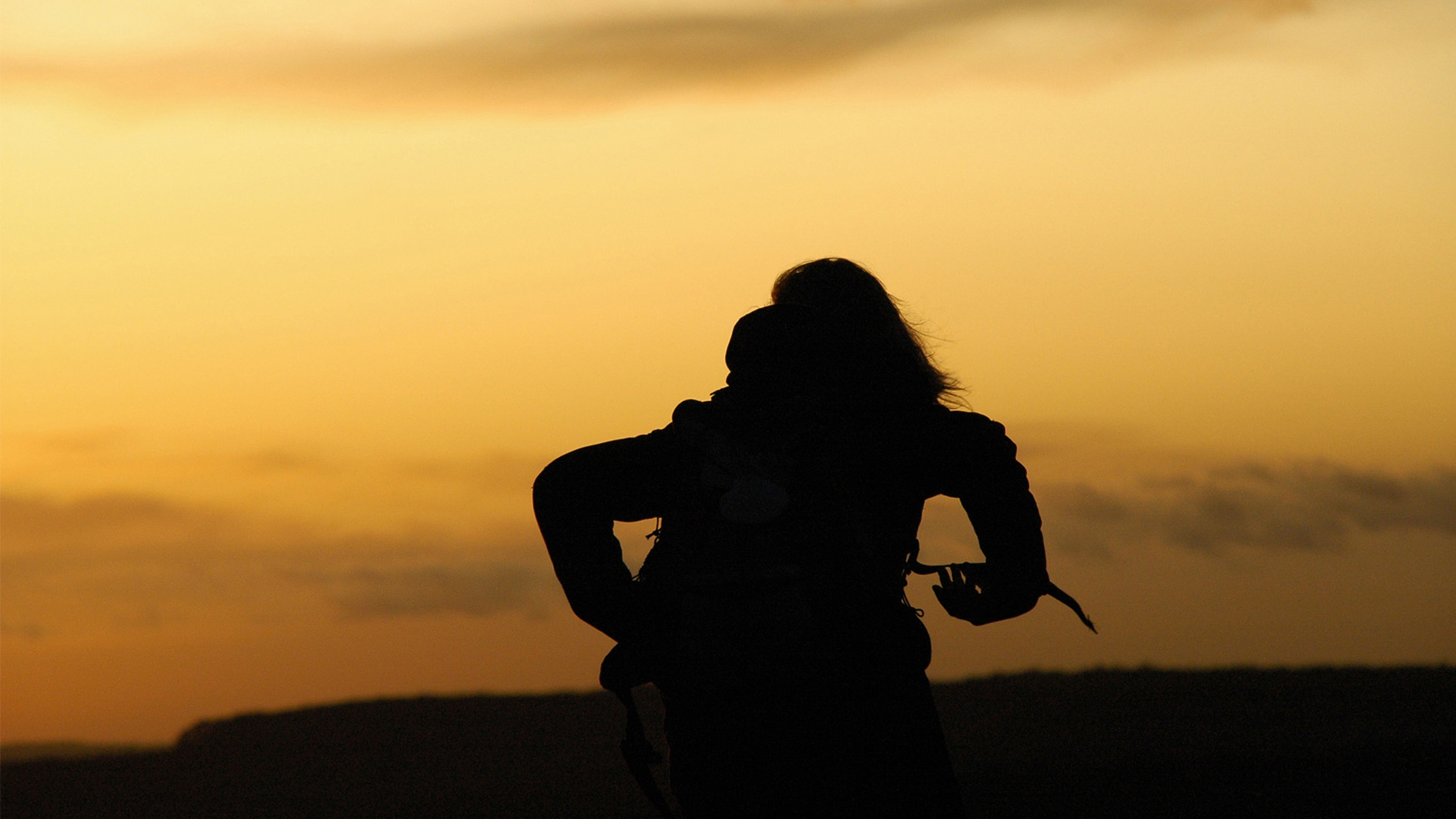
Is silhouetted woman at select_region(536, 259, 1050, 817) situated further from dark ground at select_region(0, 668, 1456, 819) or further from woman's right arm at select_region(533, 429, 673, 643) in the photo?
dark ground at select_region(0, 668, 1456, 819)

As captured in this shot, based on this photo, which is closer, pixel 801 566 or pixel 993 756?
pixel 801 566

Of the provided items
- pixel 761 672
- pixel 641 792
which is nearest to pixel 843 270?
pixel 761 672

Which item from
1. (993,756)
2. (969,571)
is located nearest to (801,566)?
(969,571)

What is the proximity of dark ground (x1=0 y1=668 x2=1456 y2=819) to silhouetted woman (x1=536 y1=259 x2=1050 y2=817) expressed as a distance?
6.22 m

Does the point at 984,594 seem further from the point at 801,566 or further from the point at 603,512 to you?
the point at 603,512

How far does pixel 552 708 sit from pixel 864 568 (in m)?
12.0

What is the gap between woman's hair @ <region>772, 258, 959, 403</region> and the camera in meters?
3.88

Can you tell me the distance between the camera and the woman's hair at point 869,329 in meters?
3.88

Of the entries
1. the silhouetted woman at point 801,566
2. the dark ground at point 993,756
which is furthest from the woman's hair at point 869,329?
the dark ground at point 993,756

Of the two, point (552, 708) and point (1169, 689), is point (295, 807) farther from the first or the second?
point (1169, 689)

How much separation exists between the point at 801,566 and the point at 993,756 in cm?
801

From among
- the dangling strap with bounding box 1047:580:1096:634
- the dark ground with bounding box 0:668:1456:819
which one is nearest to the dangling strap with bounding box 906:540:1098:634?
the dangling strap with bounding box 1047:580:1096:634

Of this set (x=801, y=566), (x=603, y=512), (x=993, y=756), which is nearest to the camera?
(x=801, y=566)

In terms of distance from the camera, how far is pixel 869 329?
3947mm
